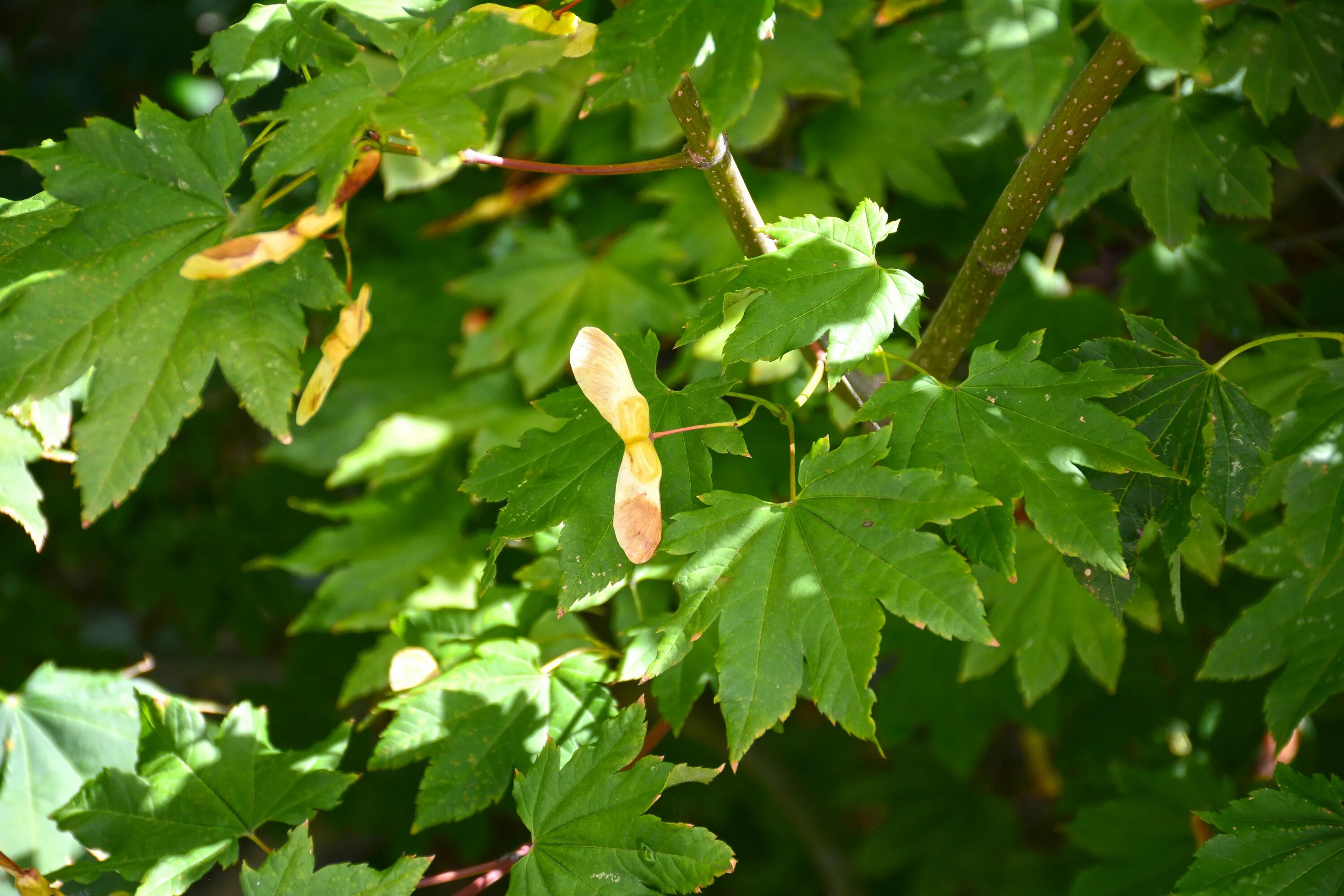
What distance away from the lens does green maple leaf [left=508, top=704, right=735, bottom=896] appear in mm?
814

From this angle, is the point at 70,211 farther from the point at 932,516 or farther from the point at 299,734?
the point at 299,734

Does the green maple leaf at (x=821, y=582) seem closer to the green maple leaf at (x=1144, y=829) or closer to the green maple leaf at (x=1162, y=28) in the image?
the green maple leaf at (x=1162, y=28)

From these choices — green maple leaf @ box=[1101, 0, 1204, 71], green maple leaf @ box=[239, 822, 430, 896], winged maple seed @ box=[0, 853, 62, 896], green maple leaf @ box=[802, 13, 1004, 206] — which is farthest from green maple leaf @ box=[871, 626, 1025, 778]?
winged maple seed @ box=[0, 853, 62, 896]

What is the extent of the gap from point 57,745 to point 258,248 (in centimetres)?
92

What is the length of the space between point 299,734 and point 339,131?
1.79 metres

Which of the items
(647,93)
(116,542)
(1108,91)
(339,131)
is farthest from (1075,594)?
(116,542)

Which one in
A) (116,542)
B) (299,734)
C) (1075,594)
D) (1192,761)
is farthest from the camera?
(116,542)

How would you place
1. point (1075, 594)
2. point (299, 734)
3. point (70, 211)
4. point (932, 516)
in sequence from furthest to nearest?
1. point (299, 734)
2. point (1075, 594)
3. point (70, 211)
4. point (932, 516)

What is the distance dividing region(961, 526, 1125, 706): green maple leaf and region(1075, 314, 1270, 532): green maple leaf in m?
0.41

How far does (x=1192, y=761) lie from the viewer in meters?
1.40

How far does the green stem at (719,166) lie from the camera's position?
0.81 metres

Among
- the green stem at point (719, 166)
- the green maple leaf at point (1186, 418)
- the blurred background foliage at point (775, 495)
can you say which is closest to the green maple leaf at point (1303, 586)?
the green maple leaf at point (1186, 418)

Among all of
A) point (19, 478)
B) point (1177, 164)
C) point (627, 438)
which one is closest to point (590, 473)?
point (627, 438)

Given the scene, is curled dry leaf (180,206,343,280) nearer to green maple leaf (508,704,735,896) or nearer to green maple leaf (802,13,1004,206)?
green maple leaf (508,704,735,896)
